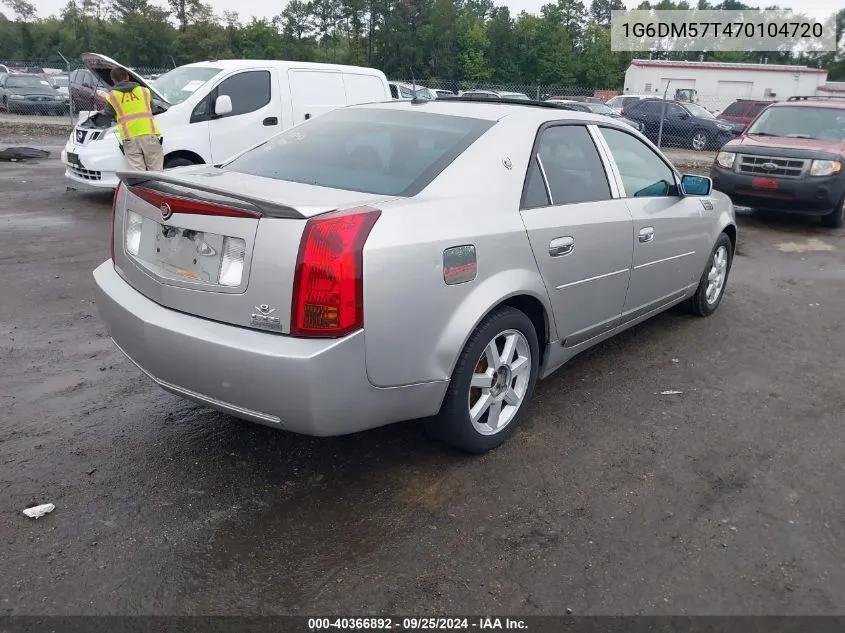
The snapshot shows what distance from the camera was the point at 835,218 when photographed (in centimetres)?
1006

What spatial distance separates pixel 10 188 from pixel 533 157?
32.3 feet

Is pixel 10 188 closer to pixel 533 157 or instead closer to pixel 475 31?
pixel 533 157

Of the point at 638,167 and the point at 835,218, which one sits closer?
the point at 638,167

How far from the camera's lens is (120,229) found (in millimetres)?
3367

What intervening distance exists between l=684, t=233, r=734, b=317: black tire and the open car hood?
21.9 ft

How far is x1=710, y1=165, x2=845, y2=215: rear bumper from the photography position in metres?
9.37

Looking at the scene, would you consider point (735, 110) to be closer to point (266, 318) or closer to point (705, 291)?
point (705, 291)

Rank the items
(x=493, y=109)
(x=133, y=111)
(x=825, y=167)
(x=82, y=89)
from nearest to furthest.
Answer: (x=493, y=109), (x=133, y=111), (x=825, y=167), (x=82, y=89)

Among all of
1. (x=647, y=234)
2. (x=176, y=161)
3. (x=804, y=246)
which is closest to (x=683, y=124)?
(x=804, y=246)

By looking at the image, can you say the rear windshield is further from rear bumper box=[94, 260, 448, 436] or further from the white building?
the white building

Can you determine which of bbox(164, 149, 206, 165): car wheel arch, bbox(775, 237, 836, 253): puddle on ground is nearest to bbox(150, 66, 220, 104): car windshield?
→ bbox(164, 149, 206, 165): car wheel arch

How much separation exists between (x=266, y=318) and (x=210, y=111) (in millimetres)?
7375

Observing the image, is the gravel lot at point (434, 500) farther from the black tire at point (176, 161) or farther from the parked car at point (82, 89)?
the parked car at point (82, 89)

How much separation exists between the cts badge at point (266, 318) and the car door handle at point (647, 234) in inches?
101
